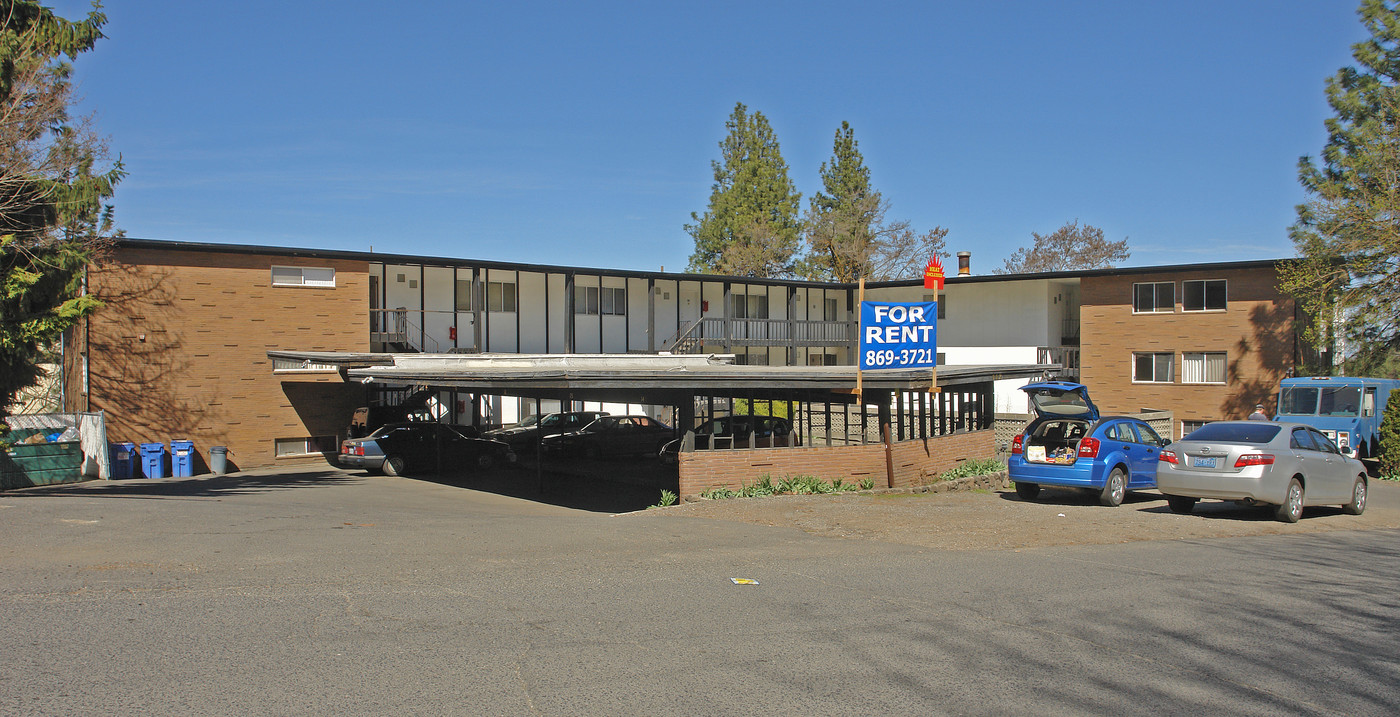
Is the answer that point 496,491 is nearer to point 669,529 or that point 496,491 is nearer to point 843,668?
point 669,529

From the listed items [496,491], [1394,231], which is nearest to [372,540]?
[496,491]

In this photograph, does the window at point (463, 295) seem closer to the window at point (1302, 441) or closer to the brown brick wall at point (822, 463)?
the brown brick wall at point (822, 463)

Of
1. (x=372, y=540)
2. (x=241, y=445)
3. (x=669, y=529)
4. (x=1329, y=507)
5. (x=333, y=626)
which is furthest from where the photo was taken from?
(x=241, y=445)

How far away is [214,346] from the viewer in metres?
25.5

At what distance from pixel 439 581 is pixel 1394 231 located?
1168 inches

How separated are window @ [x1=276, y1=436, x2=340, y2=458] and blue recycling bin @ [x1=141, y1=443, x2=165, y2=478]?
3.28m

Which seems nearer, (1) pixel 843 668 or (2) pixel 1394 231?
(1) pixel 843 668

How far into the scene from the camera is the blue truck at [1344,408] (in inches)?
920

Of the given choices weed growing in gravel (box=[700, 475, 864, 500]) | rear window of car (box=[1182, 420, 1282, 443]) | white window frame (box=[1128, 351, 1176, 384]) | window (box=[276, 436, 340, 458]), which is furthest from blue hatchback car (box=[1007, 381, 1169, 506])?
window (box=[276, 436, 340, 458])

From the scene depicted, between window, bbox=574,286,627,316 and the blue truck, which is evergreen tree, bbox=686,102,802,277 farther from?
the blue truck

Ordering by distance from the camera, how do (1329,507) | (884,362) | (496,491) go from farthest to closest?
1. (496,491)
2. (884,362)
3. (1329,507)

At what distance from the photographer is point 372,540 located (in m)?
10.8

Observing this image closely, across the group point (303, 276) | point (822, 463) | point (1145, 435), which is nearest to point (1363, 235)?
point (1145, 435)

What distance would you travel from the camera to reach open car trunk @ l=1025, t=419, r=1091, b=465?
15430 mm
